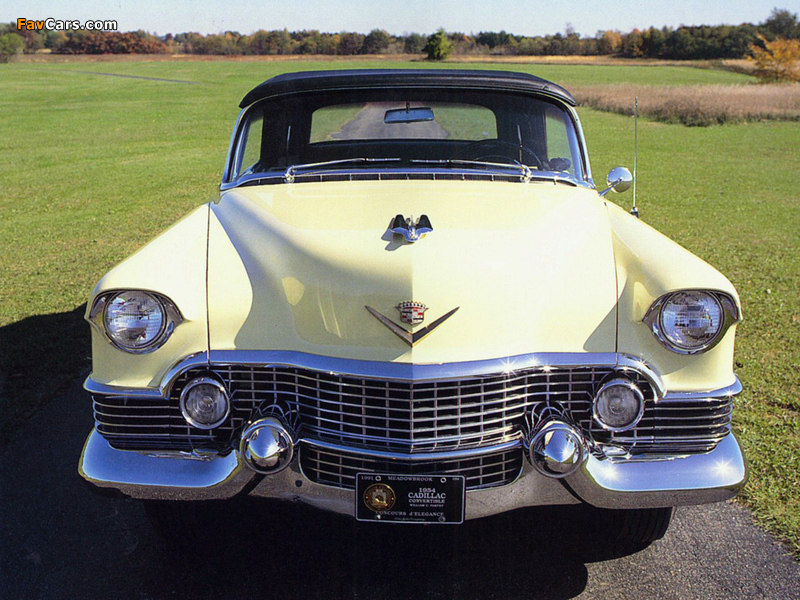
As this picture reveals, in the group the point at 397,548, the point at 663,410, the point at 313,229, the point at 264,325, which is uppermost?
the point at 313,229

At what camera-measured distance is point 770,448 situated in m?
3.75

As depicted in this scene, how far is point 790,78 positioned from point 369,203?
5785cm

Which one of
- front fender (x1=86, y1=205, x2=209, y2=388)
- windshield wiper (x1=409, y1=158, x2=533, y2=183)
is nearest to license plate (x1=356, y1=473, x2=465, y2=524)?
front fender (x1=86, y1=205, x2=209, y2=388)

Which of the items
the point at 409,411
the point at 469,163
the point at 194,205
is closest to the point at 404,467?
the point at 409,411

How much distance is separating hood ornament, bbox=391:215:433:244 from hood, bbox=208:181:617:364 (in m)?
0.02

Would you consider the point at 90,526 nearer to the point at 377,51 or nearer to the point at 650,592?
the point at 650,592

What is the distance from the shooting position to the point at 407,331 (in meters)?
2.38

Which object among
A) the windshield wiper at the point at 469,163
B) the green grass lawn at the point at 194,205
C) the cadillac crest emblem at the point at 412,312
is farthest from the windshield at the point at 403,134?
the green grass lawn at the point at 194,205

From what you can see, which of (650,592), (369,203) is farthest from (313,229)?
(650,592)

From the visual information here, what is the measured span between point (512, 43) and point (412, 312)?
68989 mm

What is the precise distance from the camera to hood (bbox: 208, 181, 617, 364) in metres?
2.42

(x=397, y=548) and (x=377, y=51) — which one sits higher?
(x=377, y=51)

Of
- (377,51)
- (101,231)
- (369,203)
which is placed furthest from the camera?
(377,51)

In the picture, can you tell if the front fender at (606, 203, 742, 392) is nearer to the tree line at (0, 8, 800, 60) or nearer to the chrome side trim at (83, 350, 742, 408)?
the chrome side trim at (83, 350, 742, 408)
